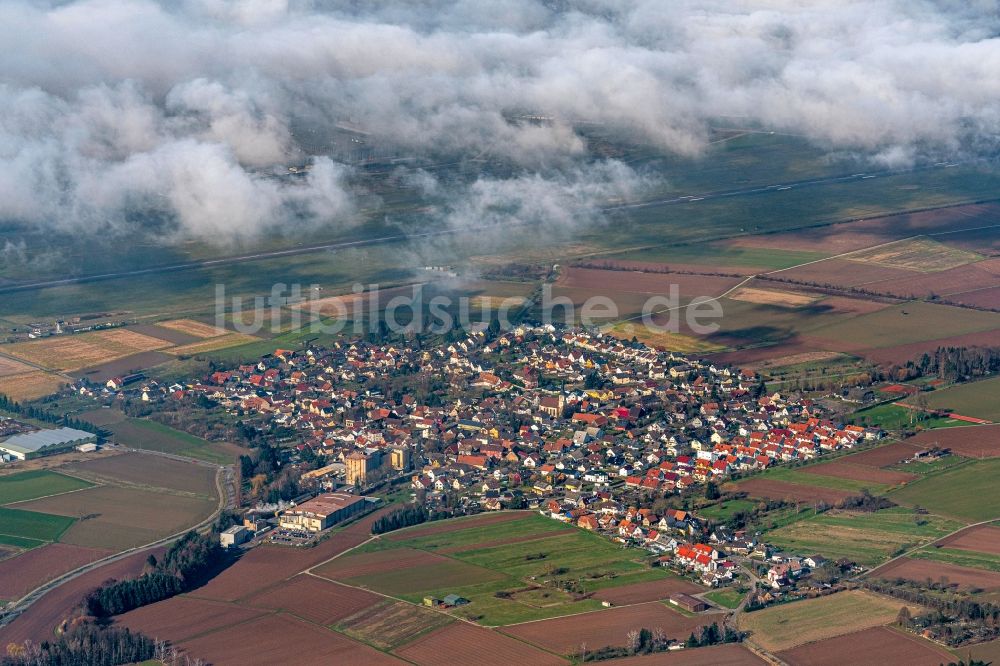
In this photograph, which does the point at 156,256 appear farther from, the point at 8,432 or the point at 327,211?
the point at 8,432

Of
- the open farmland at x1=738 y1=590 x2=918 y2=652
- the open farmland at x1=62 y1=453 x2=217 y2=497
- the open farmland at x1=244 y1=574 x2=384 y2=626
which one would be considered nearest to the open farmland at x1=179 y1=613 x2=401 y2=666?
the open farmland at x1=244 y1=574 x2=384 y2=626

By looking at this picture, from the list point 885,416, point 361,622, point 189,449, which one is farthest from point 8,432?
point 885,416

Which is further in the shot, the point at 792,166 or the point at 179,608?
the point at 792,166

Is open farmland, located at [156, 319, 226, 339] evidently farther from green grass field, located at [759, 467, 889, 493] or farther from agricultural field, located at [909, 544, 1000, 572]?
agricultural field, located at [909, 544, 1000, 572]

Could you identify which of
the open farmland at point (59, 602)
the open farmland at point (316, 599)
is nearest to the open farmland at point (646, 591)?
the open farmland at point (316, 599)

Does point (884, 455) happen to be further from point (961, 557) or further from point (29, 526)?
point (29, 526)

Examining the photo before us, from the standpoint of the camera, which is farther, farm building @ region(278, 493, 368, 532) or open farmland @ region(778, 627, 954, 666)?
farm building @ region(278, 493, 368, 532)
